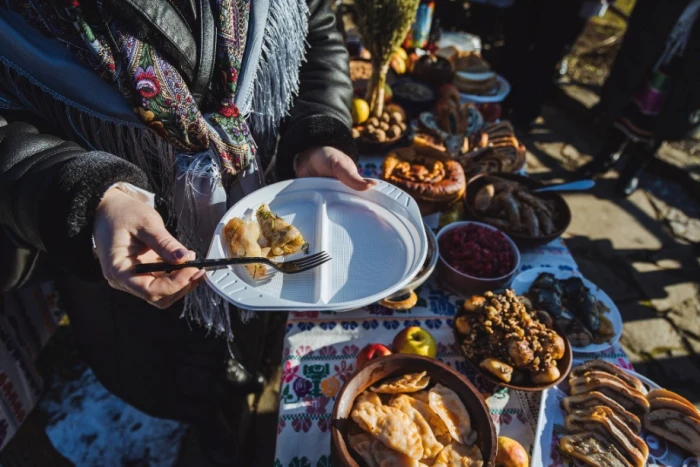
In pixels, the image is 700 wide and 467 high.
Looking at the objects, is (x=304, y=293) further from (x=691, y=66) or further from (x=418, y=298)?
Result: (x=691, y=66)

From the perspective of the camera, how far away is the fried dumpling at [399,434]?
3.74ft

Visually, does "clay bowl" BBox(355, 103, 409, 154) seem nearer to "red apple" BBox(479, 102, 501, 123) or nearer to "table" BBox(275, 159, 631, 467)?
"red apple" BBox(479, 102, 501, 123)

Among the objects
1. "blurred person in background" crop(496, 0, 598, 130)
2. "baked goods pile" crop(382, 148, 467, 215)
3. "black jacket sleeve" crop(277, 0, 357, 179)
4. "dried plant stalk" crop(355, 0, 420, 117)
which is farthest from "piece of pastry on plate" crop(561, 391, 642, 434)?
"blurred person in background" crop(496, 0, 598, 130)

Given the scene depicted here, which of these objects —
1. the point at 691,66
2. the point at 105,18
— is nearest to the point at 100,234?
the point at 105,18

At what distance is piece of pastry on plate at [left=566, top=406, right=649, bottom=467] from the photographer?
128cm

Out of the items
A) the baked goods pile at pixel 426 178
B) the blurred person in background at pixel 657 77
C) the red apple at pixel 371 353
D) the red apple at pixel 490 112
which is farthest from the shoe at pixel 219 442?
the blurred person in background at pixel 657 77

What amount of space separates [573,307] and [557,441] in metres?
0.58

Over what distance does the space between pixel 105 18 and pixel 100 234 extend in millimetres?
589

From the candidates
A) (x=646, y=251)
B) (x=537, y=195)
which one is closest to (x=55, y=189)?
(x=537, y=195)

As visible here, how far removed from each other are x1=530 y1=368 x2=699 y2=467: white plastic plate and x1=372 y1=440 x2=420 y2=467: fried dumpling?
474 mm

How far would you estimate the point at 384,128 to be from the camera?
2.66 metres

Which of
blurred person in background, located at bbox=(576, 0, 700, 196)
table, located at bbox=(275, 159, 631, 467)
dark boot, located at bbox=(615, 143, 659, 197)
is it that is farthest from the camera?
dark boot, located at bbox=(615, 143, 659, 197)

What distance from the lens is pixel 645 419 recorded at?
1.41m

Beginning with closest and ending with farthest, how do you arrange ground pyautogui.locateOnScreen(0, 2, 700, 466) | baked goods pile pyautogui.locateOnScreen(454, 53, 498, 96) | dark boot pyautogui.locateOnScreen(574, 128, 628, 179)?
ground pyautogui.locateOnScreen(0, 2, 700, 466)
baked goods pile pyautogui.locateOnScreen(454, 53, 498, 96)
dark boot pyautogui.locateOnScreen(574, 128, 628, 179)
